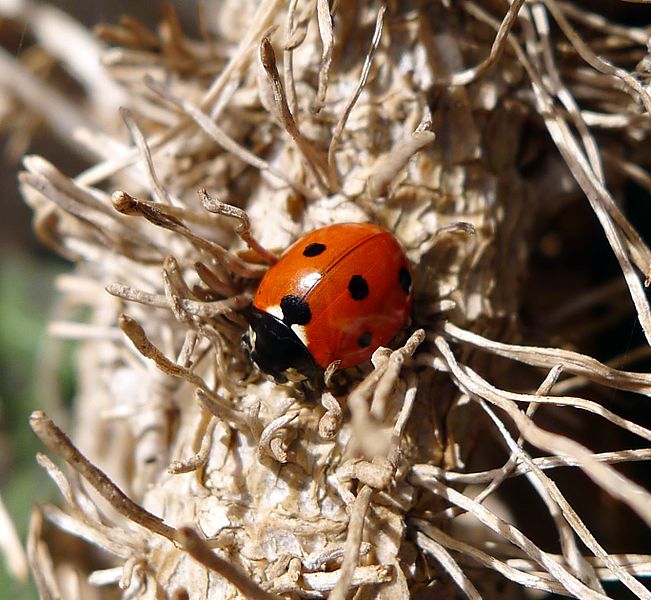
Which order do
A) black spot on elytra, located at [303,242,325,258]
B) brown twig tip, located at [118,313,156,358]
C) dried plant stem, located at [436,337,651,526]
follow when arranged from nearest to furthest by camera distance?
dried plant stem, located at [436,337,651,526], brown twig tip, located at [118,313,156,358], black spot on elytra, located at [303,242,325,258]

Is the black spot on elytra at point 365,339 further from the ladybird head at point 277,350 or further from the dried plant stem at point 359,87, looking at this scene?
the dried plant stem at point 359,87

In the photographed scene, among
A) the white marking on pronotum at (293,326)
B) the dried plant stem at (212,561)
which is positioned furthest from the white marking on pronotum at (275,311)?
the dried plant stem at (212,561)

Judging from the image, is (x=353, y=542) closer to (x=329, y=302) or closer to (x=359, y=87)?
(x=329, y=302)

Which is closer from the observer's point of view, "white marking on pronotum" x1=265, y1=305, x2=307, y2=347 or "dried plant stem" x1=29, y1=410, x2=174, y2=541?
"dried plant stem" x1=29, y1=410, x2=174, y2=541

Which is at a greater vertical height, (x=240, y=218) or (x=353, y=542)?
(x=240, y=218)

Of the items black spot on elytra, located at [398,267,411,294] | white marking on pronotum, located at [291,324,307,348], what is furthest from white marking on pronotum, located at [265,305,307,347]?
black spot on elytra, located at [398,267,411,294]

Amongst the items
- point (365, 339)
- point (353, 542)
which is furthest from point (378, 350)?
point (353, 542)

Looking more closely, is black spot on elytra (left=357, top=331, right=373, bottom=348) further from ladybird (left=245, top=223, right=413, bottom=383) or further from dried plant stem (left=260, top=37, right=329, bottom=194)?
dried plant stem (left=260, top=37, right=329, bottom=194)
